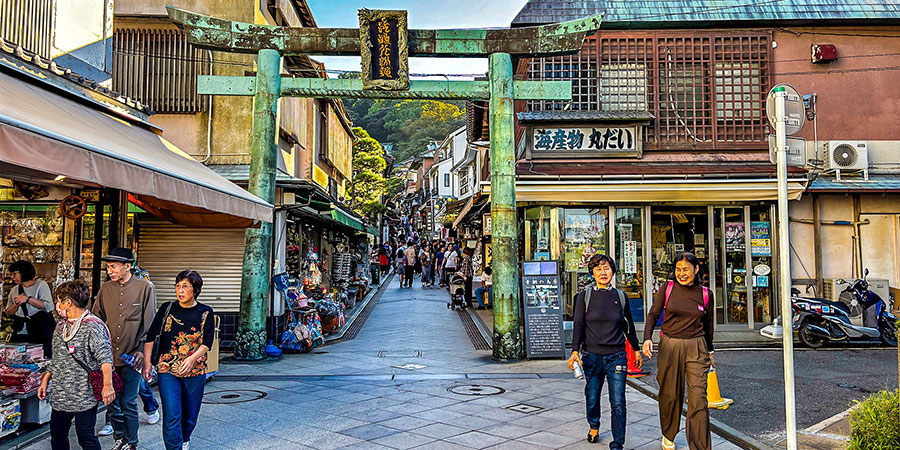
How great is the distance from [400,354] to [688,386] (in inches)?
260

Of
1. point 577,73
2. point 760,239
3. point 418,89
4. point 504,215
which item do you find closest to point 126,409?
point 504,215

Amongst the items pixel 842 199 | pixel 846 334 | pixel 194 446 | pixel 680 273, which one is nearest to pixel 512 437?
pixel 680 273

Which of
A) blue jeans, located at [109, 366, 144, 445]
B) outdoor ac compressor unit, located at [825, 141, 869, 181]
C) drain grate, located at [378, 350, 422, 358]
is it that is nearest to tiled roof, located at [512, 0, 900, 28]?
outdoor ac compressor unit, located at [825, 141, 869, 181]

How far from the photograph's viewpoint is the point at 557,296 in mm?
10586

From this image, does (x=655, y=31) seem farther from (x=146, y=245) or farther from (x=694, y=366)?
(x=146, y=245)

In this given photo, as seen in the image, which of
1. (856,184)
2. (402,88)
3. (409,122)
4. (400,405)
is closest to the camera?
(400,405)

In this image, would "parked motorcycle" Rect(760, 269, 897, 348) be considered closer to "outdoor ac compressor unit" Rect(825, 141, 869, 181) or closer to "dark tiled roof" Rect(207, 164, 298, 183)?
"outdoor ac compressor unit" Rect(825, 141, 869, 181)

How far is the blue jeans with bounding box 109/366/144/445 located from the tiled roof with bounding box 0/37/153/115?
384cm

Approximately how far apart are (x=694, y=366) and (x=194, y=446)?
483 cm

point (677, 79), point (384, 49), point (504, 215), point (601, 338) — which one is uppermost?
point (677, 79)

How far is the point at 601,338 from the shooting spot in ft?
19.5

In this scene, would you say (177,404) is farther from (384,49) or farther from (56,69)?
(384,49)

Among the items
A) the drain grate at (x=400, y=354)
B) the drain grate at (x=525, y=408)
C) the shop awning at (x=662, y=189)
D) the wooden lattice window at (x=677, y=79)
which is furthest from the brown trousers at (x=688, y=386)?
the wooden lattice window at (x=677, y=79)

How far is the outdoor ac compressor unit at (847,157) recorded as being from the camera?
13500 millimetres
